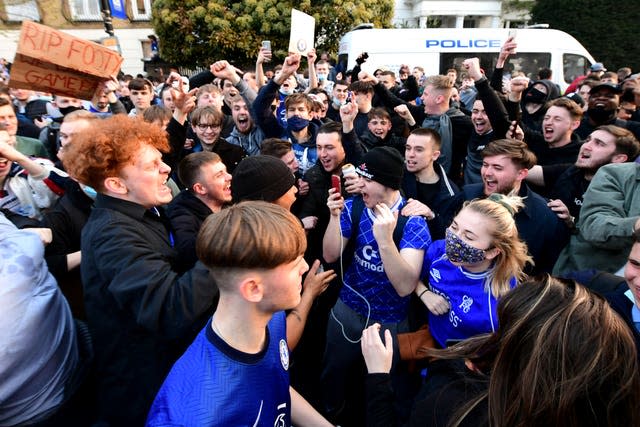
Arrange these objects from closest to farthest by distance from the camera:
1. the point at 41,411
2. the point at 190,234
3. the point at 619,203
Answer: the point at 41,411
the point at 190,234
the point at 619,203

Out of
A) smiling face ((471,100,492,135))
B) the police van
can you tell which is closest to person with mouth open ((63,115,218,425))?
smiling face ((471,100,492,135))

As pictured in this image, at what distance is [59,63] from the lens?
2.78 m

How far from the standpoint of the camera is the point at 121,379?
63.8 inches

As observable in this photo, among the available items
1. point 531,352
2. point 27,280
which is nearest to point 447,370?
point 531,352

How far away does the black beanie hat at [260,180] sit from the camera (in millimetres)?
2158

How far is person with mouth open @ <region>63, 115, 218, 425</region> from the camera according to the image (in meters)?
1.44

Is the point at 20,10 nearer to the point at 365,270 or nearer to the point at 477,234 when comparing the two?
the point at 365,270

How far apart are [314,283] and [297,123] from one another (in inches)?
94.6

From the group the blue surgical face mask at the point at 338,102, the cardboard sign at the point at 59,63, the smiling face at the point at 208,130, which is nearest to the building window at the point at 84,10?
the blue surgical face mask at the point at 338,102

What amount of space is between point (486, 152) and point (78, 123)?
3033mm

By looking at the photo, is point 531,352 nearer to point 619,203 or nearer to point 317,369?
point 619,203

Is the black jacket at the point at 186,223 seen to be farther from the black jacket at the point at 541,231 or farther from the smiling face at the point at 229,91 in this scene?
the smiling face at the point at 229,91

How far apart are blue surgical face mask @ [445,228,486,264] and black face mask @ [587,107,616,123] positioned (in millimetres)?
3603

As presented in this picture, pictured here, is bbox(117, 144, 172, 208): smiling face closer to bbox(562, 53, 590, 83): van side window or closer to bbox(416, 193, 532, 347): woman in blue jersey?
bbox(416, 193, 532, 347): woman in blue jersey
